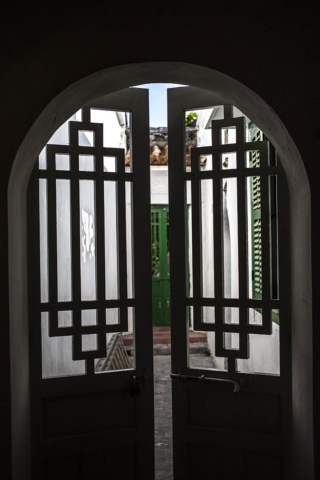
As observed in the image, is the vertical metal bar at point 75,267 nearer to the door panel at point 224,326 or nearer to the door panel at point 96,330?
the door panel at point 96,330

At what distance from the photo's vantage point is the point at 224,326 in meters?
2.39

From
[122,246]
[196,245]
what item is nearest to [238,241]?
[196,245]

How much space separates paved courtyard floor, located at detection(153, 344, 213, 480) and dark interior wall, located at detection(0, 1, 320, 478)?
234cm

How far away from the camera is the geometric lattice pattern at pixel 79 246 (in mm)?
2365

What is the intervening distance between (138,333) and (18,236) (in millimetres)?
1028

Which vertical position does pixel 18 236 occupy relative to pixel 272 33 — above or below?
below

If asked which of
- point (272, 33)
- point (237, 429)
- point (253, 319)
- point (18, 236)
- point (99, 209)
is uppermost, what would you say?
point (272, 33)

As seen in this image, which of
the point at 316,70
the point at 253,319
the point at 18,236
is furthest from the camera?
the point at 253,319

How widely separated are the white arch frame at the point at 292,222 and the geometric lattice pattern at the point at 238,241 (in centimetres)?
23

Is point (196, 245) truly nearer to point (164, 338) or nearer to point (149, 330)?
point (149, 330)

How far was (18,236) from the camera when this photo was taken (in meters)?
1.92

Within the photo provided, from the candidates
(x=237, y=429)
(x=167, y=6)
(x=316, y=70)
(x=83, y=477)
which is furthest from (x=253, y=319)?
(x=167, y=6)

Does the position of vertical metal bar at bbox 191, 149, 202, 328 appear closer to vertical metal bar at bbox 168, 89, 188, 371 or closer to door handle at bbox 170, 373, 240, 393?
vertical metal bar at bbox 168, 89, 188, 371

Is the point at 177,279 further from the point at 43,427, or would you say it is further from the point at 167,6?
the point at 167,6
